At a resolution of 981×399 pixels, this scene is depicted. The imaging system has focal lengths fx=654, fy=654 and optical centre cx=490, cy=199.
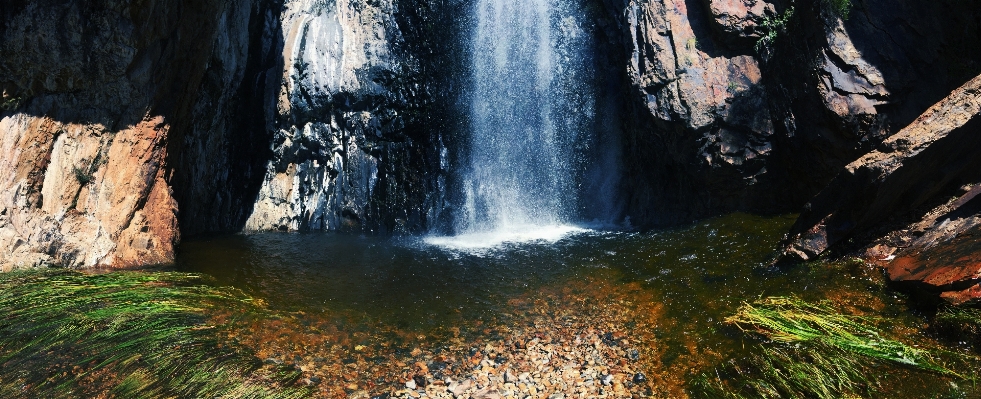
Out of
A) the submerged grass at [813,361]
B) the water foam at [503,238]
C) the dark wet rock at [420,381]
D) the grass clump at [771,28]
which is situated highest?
the grass clump at [771,28]

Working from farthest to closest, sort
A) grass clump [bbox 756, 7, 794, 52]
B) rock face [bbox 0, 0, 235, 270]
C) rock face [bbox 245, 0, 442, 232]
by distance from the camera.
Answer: rock face [bbox 245, 0, 442, 232] < grass clump [bbox 756, 7, 794, 52] < rock face [bbox 0, 0, 235, 270]

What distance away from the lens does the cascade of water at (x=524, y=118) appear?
1217 centimetres

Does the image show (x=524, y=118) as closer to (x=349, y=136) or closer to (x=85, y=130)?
(x=349, y=136)

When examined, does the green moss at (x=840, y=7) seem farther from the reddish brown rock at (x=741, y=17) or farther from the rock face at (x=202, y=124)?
the rock face at (x=202, y=124)

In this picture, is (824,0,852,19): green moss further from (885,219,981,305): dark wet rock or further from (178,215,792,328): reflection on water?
(885,219,981,305): dark wet rock

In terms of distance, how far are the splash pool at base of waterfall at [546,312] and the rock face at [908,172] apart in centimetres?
57

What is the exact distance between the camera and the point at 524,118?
1259cm

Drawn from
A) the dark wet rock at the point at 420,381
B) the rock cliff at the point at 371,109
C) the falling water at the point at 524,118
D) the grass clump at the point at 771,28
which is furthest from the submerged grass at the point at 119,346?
the grass clump at the point at 771,28

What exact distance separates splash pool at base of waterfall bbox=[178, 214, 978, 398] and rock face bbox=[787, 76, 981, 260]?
565mm

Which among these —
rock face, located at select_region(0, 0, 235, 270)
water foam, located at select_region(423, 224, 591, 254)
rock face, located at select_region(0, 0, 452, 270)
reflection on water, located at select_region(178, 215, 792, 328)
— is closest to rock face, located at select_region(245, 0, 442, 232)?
rock face, located at select_region(0, 0, 452, 270)

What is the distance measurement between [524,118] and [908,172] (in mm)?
7251

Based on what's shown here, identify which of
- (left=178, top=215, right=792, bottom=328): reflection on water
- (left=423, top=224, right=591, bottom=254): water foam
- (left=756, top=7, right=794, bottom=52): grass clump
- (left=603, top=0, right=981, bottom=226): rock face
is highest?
(left=756, top=7, right=794, bottom=52): grass clump

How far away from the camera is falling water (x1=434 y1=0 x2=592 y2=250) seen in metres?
12.2

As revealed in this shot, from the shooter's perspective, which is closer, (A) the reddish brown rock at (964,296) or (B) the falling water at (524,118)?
(A) the reddish brown rock at (964,296)
